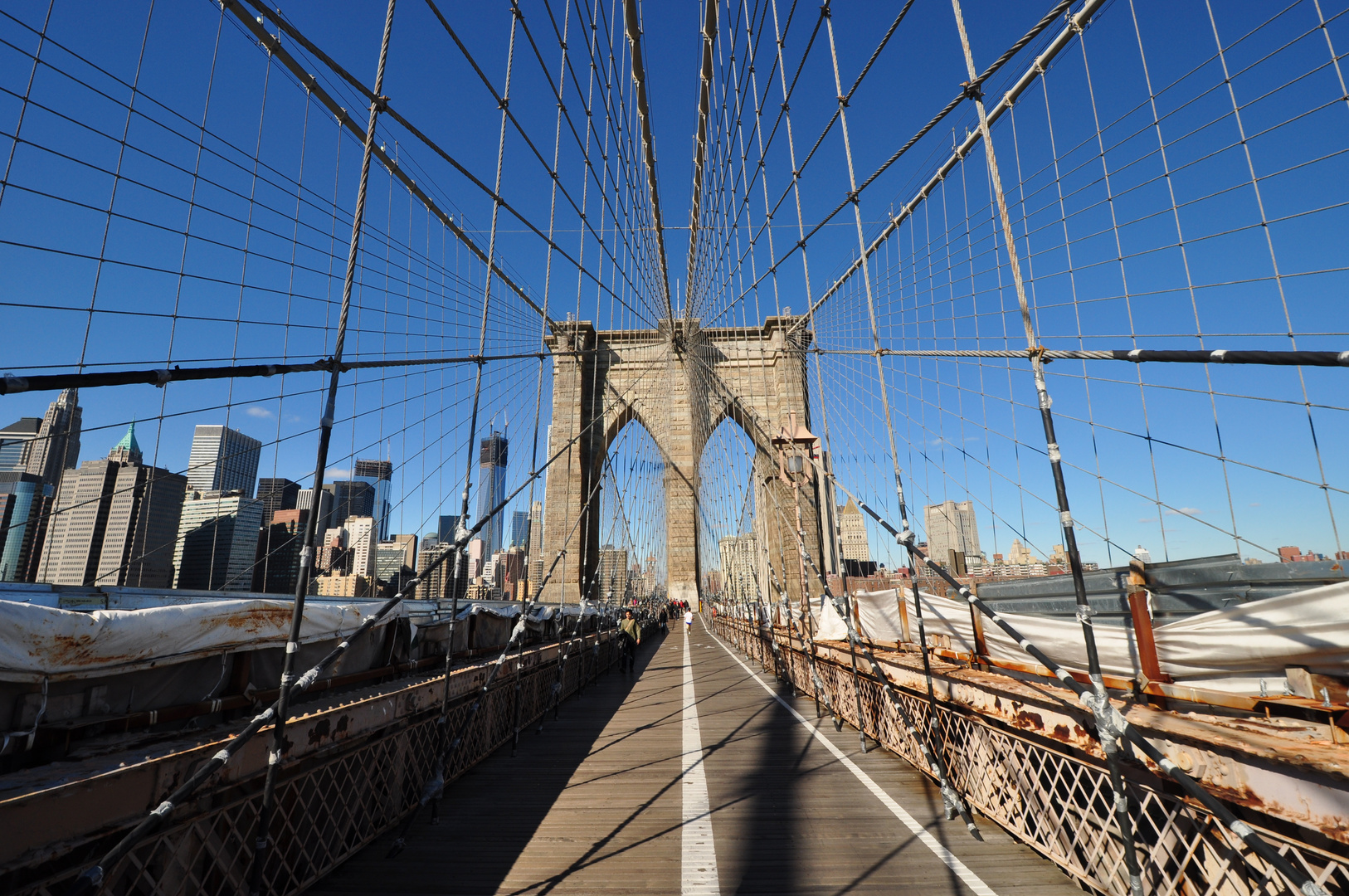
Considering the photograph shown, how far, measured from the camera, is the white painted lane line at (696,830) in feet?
9.37

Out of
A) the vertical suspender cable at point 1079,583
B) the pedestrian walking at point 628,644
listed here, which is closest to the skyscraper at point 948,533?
the vertical suspender cable at point 1079,583

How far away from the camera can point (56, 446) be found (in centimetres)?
399

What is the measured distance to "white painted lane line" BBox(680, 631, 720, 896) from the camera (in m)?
2.85

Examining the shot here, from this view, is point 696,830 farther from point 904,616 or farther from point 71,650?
point 904,616

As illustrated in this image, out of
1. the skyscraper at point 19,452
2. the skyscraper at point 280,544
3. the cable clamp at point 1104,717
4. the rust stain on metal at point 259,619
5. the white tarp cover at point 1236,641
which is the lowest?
the cable clamp at point 1104,717

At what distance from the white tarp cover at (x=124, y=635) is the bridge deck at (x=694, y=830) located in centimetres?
130

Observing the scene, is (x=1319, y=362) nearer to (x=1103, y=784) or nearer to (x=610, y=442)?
(x=1103, y=784)

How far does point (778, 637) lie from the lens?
1034 centimetres

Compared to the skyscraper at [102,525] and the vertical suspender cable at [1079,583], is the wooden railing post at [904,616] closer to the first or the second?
the vertical suspender cable at [1079,583]

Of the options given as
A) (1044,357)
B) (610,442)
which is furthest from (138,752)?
(610,442)

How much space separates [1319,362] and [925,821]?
310 cm

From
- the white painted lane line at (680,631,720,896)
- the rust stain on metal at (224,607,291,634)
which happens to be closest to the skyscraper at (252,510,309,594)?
the rust stain on metal at (224,607,291,634)

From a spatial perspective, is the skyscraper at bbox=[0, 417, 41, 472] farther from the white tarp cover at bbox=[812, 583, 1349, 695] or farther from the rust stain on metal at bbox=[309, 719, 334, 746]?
the white tarp cover at bbox=[812, 583, 1349, 695]

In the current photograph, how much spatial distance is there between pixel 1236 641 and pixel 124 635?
15.9 ft
